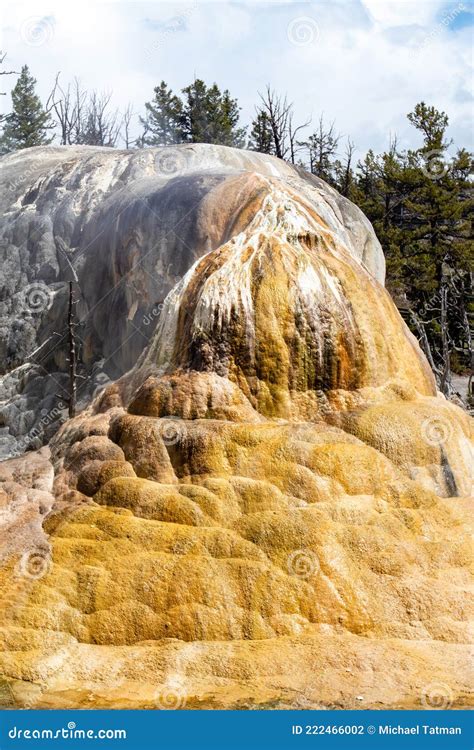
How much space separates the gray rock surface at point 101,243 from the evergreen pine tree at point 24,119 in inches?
591

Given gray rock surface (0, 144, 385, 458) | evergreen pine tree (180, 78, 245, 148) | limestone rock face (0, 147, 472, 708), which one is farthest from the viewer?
evergreen pine tree (180, 78, 245, 148)

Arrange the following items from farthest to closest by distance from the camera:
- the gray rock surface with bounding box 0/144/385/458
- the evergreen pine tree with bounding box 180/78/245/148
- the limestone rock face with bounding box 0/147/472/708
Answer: the evergreen pine tree with bounding box 180/78/245/148 → the gray rock surface with bounding box 0/144/385/458 → the limestone rock face with bounding box 0/147/472/708

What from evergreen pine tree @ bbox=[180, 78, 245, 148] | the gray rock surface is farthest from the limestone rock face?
evergreen pine tree @ bbox=[180, 78, 245, 148]

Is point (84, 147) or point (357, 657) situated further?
point (84, 147)

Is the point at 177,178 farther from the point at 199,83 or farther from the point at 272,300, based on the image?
the point at 199,83

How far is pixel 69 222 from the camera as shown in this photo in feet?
48.5

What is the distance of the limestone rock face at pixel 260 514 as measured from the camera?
6.39 m

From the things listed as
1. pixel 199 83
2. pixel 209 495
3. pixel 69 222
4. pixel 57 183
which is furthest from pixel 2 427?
pixel 199 83

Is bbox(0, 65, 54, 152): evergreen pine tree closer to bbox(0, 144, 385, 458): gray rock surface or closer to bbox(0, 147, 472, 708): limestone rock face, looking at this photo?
bbox(0, 144, 385, 458): gray rock surface

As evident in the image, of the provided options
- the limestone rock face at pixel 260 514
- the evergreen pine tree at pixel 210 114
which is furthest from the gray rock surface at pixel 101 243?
the evergreen pine tree at pixel 210 114

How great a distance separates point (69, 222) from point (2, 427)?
4034 millimetres

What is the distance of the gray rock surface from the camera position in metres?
11.5

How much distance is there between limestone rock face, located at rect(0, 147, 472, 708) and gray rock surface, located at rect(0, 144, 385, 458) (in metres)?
1.27

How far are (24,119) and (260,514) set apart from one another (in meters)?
27.7
